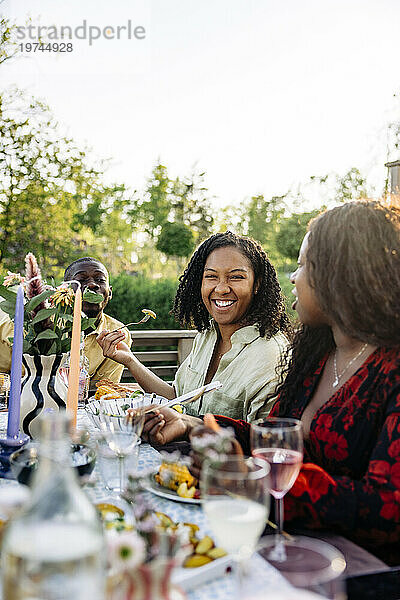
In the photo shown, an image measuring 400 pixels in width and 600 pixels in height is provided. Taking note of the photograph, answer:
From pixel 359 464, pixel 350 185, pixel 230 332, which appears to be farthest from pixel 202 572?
pixel 350 185

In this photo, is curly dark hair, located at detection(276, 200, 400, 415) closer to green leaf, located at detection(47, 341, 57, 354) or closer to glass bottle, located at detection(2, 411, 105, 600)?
green leaf, located at detection(47, 341, 57, 354)

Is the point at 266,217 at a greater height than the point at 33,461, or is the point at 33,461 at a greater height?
the point at 266,217

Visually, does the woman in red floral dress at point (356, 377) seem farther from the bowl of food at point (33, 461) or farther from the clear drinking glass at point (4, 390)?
the clear drinking glass at point (4, 390)

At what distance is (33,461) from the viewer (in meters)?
1.08

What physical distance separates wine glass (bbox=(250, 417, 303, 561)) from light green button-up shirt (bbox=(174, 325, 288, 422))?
1001 mm

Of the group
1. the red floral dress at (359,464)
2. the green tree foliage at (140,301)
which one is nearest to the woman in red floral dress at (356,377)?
the red floral dress at (359,464)

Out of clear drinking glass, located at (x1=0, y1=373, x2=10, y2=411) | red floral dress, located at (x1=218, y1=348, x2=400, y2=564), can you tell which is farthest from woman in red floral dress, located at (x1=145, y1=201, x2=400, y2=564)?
clear drinking glass, located at (x1=0, y1=373, x2=10, y2=411)

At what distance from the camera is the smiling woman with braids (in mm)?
2115

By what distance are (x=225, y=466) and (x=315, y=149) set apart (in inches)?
351

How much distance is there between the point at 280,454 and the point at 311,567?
29 centimetres

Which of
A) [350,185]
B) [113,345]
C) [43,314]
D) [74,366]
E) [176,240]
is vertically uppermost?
[350,185]

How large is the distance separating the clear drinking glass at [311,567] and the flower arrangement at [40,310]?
84 centimetres

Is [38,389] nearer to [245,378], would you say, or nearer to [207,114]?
[245,378]

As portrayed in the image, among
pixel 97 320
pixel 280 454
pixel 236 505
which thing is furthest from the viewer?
pixel 97 320
